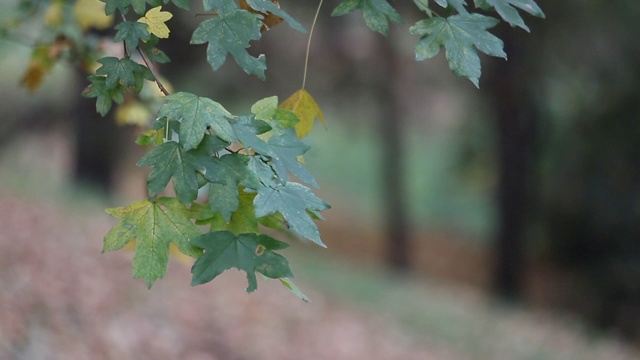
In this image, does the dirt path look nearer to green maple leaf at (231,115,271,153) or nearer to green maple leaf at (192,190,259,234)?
green maple leaf at (192,190,259,234)

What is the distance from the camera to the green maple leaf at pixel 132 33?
1640 millimetres

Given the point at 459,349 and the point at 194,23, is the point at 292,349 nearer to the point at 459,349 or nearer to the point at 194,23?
the point at 459,349

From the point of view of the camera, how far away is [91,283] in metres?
5.99

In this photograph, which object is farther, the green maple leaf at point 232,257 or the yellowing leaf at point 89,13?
the yellowing leaf at point 89,13

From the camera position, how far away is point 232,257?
146cm

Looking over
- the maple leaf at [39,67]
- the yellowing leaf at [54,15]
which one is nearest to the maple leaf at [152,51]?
the maple leaf at [39,67]

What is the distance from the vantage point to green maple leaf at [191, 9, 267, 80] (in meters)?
1.50

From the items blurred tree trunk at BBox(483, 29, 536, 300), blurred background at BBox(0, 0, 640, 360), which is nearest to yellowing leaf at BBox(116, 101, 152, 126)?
blurred background at BBox(0, 0, 640, 360)

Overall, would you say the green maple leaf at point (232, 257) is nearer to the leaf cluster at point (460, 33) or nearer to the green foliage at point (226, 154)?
the green foliage at point (226, 154)

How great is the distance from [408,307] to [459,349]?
130 centimetres

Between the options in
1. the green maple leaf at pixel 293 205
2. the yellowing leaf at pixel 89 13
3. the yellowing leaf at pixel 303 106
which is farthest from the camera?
the yellowing leaf at pixel 89 13

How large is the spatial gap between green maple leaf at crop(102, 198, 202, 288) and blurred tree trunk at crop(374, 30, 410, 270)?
12963 millimetres

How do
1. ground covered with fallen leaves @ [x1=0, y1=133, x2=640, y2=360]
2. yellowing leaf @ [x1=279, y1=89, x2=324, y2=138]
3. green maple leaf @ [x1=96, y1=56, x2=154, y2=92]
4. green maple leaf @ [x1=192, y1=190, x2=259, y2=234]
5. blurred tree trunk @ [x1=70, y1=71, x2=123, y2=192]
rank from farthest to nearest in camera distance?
blurred tree trunk @ [x1=70, y1=71, x2=123, y2=192]
ground covered with fallen leaves @ [x1=0, y1=133, x2=640, y2=360]
yellowing leaf @ [x1=279, y1=89, x2=324, y2=138]
green maple leaf @ [x1=96, y1=56, x2=154, y2=92]
green maple leaf @ [x1=192, y1=190, x2=259, y2=234]

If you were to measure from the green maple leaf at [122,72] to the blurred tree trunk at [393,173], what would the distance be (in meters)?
12.8
